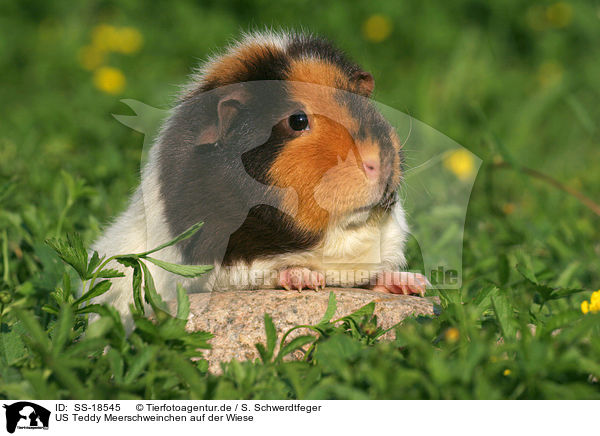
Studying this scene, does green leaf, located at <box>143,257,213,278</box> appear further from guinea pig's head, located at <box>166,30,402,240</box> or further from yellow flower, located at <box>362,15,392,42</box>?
yellow flower, located at <box>362,15,392,42</box>

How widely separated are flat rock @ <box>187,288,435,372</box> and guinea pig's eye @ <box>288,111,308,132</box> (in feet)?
2.63

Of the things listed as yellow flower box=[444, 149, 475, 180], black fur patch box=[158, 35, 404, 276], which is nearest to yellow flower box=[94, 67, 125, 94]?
yellow flower box=[444, 149, 475, 180]

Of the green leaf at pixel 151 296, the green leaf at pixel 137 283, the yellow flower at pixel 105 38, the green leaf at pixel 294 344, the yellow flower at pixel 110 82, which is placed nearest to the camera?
the green leaf at pixel 294 344

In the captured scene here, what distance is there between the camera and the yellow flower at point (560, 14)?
9484mm

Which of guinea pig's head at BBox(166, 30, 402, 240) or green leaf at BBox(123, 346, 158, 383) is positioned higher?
guinea pig's head at BBox(166, 30, 402, 240)

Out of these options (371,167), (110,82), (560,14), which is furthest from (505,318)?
(560,14)

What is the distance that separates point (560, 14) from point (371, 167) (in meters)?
7.65

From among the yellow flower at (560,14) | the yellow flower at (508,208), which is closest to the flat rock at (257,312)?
the yellow flower at (508,208)

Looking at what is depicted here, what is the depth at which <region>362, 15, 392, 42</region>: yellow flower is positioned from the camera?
9.10 meters

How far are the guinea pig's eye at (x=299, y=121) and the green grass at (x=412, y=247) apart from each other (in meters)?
0.90

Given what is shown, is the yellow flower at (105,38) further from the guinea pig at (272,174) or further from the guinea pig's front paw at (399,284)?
the guinea pig's front paw at (399,284)

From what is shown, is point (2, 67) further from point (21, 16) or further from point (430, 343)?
point (430, 343)
